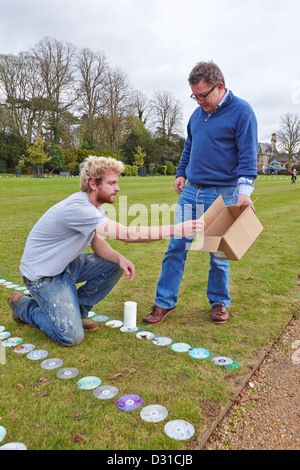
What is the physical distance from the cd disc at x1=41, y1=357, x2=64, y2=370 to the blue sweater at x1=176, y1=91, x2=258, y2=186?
70.2 inches

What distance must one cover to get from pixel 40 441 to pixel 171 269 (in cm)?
170

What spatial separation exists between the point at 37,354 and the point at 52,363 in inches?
7.0

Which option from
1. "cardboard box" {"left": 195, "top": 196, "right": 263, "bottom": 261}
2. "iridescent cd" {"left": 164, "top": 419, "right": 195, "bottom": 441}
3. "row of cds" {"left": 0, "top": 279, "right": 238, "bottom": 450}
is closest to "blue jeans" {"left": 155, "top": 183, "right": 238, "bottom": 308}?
"cardboard box" {"left": 195, "top": 196, "right": 263, "bottom": 261}

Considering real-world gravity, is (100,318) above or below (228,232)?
below

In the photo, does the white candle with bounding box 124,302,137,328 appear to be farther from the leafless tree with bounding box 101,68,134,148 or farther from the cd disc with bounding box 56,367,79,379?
the leafless tree with bounding box 101,68,134,148

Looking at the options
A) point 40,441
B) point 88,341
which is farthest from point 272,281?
point 40,441

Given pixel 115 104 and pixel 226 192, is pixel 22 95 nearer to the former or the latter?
pixel 115 104

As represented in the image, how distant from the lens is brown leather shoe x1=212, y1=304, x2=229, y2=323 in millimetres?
2963

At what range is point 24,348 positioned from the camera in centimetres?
252

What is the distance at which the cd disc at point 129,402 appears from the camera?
1.88 m

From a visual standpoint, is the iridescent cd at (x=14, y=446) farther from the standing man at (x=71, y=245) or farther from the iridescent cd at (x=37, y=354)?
the standing man at (x=71, y=245)

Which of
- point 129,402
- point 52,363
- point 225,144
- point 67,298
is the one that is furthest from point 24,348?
point 225,144

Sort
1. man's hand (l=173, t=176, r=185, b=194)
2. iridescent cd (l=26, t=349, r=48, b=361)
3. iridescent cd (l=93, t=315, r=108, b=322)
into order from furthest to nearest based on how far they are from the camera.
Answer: man's hand (l=173, t=176, r=185, b=194), iridescent cd (l=93, t=315, r=108, b=322), iridescent cd (l=26, t=349, r=48, b=361)

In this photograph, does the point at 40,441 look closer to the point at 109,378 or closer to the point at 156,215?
the point at 109,378
